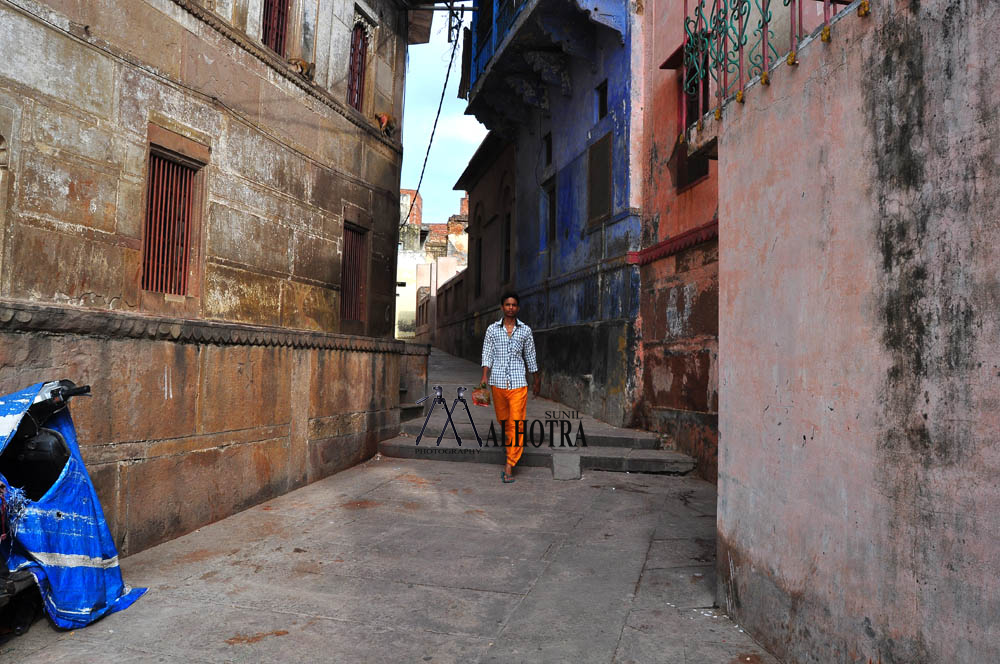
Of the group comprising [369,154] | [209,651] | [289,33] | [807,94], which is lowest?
[209,651]

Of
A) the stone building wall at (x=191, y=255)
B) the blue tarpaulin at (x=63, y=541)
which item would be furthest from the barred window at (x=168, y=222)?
the blue tarpaulin at (x=63, y=541)

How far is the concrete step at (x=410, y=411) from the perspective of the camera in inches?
353

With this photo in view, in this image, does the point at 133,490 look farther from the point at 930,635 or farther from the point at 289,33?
the point at 289,33

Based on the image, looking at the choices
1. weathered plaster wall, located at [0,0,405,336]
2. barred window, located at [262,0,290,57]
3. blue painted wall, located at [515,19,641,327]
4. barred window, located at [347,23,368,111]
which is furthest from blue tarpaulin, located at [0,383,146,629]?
barred window, located at [347,23,368,111]

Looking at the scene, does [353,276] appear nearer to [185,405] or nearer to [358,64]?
[358,64]

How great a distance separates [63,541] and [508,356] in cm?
428

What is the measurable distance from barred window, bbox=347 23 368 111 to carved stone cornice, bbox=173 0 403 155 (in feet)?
1.08

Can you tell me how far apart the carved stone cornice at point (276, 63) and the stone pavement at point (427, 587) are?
480 centimetres

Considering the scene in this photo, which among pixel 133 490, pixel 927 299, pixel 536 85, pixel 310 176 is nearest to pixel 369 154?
pixel 310 176

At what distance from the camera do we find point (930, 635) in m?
2.11

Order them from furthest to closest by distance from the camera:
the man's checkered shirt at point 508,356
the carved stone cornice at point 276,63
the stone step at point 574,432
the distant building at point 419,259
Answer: the distant building at point 419,259, the stone step at point 574,432, the man's checkered shirt at point 508,356, the carved stone cornice at point 276,63

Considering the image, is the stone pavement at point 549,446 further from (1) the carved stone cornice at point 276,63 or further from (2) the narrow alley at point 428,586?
(1) the carved stone cornice at point 276,63

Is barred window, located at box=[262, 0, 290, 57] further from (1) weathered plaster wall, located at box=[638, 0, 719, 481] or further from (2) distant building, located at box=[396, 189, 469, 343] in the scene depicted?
(2) distant building, located at box=[396, 189, 469, 343]

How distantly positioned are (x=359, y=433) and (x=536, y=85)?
7.75 metres
